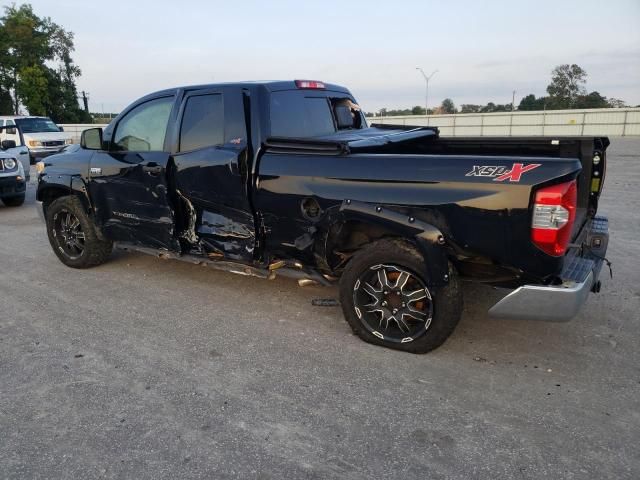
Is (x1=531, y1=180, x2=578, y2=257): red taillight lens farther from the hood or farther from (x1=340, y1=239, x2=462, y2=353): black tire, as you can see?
the hood

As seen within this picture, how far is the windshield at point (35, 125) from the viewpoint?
19.8m

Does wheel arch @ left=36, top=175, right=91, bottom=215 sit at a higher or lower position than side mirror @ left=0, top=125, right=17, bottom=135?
lower

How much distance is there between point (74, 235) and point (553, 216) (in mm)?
5001

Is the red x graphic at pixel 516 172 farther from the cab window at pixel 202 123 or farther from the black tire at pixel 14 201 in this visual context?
the black tire at pixel 14 201

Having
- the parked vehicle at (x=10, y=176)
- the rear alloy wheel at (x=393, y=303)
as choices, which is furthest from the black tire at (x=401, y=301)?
the parked vehicle at (x=10, y=176)

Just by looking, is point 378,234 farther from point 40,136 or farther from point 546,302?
point 40,136

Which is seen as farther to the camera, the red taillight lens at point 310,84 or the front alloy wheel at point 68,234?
the front alloy wheel at point 68,234

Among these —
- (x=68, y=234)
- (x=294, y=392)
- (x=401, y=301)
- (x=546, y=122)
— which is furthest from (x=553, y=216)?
(x=546, y=122)

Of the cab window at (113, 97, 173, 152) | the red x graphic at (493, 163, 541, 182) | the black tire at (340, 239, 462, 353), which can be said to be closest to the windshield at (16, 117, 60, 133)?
the cab window at (113, 97, 173, 152)

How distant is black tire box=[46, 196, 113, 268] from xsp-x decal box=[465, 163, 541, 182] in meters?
4.20

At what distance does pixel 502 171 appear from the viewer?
126 inches

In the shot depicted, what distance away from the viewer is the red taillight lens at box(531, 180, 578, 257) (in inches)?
122

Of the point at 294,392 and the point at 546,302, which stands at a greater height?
the point at 546,302

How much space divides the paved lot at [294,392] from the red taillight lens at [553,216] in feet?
3.04
